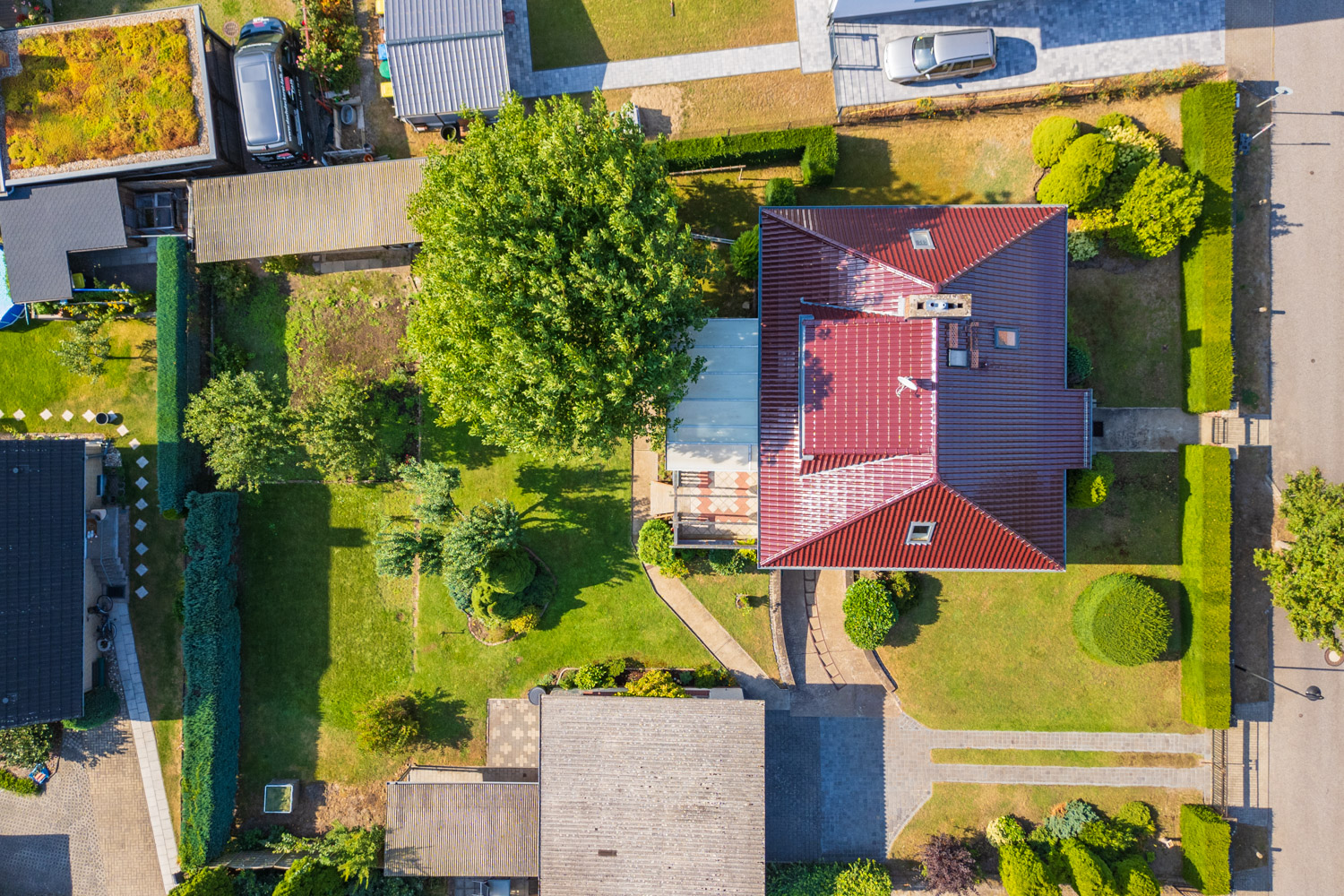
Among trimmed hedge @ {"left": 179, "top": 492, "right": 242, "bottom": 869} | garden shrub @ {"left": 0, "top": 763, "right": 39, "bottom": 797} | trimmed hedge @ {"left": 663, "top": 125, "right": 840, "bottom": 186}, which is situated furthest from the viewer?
garden shrub @ {"left": 0, "top": 763, "right": 39, "bottom": 797}

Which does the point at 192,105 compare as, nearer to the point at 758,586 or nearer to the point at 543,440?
the point at 543,440

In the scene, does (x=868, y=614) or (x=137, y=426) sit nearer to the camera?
(x=868, y=614)

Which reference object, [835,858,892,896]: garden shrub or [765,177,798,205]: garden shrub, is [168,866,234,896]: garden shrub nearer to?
[835,858,892,896]: garden shrub

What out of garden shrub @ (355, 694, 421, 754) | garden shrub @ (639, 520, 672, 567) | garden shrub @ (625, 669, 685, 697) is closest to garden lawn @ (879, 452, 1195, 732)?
garden shrub @ (625, 669, 685, 697)

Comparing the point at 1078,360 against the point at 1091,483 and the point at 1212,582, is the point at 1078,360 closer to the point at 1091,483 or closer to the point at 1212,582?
the point at 1091,483

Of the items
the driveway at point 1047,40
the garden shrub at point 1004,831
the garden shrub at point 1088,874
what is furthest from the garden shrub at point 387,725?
the driveway at point 1047,40

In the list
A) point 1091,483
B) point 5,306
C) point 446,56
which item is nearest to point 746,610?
point 1091,483

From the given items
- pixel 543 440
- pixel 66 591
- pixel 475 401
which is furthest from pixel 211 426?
pixel 543 440
